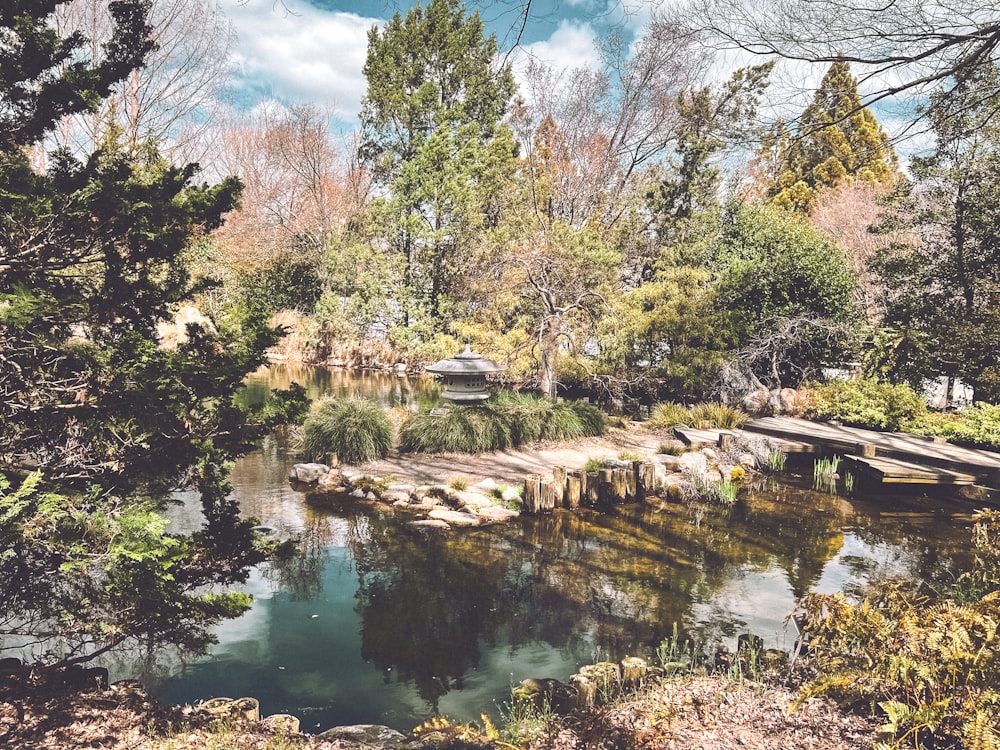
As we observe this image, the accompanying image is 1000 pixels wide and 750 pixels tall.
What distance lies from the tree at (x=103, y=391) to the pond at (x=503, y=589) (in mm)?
958

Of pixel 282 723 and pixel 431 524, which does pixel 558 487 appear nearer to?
pixel 431 524

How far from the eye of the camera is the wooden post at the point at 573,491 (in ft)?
22.9

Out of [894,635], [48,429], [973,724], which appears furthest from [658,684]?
[48,429]

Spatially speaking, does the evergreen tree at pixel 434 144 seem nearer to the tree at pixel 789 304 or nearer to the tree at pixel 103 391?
the tree at pixel 789 304

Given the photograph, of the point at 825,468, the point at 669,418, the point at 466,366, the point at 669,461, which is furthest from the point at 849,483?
the point at 466,366

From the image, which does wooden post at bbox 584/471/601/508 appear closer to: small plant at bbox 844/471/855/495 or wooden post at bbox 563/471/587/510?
wooden post at bbox 563/471/587/510

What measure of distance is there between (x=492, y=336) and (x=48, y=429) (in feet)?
32.7

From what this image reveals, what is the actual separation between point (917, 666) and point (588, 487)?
462 cm

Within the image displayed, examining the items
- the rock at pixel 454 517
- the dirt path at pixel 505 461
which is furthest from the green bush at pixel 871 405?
the rock at pixel 454 517

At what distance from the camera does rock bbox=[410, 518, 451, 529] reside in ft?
20.4

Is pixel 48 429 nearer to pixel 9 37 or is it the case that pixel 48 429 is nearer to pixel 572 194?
pixel 9 37

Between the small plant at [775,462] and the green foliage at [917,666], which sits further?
the small plant at [775,462]

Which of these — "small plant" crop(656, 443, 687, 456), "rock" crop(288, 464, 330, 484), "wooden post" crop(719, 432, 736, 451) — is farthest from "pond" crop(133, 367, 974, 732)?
"small plant" crop(656, 443, 687, 456)

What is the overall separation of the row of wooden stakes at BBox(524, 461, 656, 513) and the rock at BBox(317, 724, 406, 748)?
3875mm
